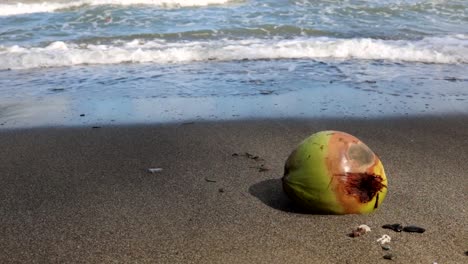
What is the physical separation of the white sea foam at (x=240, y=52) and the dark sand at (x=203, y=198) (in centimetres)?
352

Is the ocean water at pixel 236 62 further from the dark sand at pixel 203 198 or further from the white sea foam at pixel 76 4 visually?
the white sea foam at pixel 76 4

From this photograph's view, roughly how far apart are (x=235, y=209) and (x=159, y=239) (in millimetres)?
551

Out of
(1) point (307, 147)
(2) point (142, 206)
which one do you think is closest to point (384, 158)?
(1) point (307, 147)

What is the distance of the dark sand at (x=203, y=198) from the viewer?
273 cm

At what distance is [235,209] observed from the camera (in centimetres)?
319

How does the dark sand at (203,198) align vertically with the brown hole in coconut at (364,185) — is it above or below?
below

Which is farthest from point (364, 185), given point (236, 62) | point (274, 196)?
point (236, 62)

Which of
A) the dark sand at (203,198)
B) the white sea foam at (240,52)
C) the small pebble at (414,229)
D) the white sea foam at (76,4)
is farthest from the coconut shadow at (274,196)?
the white sea foam at (76,4)

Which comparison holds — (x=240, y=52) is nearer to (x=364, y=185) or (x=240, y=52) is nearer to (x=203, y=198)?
(x=203, y=198)

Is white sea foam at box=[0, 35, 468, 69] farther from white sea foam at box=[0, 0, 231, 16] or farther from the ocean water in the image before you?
white sea foam at box=[0, 0, 231, 16]

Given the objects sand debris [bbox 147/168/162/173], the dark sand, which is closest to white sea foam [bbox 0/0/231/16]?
the dark sand

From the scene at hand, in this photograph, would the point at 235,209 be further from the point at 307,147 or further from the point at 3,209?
the point at 3,209

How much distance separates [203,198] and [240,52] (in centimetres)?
552

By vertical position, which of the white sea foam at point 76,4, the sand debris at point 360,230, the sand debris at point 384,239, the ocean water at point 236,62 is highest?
the white sea foam at point 76,4
